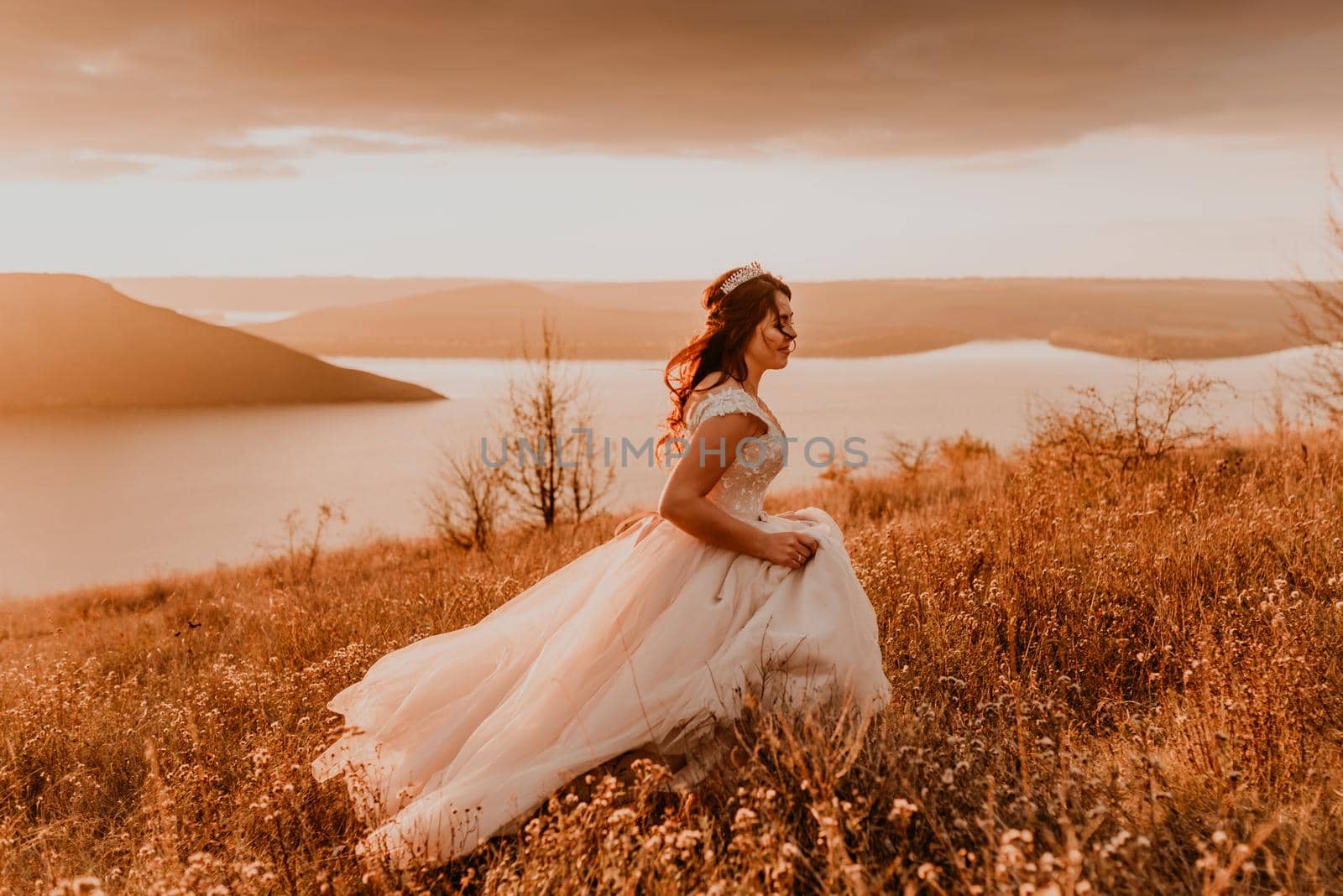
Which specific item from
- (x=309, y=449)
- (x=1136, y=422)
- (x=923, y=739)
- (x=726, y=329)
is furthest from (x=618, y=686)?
(x=309, y=449)

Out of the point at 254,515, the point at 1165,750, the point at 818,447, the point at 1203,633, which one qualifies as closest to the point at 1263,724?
the point at 1165,750

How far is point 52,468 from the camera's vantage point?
24.2 meters

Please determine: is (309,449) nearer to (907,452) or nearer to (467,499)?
(467,499)

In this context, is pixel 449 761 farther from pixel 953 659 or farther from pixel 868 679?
pixel 953 659

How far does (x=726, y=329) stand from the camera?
417 centimetres

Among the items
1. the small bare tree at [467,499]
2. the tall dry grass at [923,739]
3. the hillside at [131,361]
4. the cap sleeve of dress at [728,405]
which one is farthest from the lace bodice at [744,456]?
the hillside at [131,361]

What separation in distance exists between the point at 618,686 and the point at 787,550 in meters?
0.93

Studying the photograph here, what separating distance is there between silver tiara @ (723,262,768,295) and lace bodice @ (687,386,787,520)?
1.76ft

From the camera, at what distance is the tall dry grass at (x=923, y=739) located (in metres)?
2.69

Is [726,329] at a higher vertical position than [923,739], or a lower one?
higher

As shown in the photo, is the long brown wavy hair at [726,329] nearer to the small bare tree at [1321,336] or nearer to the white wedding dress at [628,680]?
the white wedding dress at [628,680]

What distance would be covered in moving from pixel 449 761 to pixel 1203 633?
3.63 metres

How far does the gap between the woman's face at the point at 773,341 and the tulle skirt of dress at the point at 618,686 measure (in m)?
0.76

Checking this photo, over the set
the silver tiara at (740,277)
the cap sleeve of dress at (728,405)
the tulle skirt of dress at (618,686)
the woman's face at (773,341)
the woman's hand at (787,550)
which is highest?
the silver tiara at (740,277)
